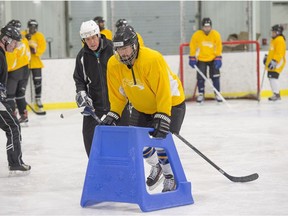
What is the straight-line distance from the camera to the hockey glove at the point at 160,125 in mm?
3863

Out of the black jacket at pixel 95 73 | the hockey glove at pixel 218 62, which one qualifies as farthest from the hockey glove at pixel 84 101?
the hockey glove at pixel 218 62

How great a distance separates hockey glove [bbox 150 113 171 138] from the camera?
3.86 m

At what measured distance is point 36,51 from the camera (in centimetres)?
984

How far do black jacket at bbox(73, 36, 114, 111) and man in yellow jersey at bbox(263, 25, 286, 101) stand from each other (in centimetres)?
632

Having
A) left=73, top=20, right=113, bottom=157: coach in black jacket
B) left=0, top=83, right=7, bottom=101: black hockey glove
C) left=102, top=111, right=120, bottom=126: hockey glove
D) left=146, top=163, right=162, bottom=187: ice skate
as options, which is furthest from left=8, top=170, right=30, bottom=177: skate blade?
left=102, top=111, right=120, bottom=126: hockey glove

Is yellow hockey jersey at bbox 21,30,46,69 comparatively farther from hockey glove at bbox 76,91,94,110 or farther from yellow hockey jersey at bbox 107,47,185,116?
yellow hockey jersey at bbox 107,47,185,116

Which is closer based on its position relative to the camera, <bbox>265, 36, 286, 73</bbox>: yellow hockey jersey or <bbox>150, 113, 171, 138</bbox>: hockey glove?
<bbox>150, 113, 171, 138</bbox>: hockey glove

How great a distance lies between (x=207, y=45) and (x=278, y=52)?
1042 mm

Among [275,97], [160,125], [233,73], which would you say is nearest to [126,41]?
[160,125]

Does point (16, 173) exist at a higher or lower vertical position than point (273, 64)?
lower

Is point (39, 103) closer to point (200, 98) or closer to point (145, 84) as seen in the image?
point (200, 98)

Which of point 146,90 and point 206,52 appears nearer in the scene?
point 146,90

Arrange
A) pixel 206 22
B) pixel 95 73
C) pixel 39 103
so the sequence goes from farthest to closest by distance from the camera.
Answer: pixel 206 22 → pixel 39 103 → pixel 95 73

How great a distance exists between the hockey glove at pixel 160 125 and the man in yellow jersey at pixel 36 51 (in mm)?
6179
